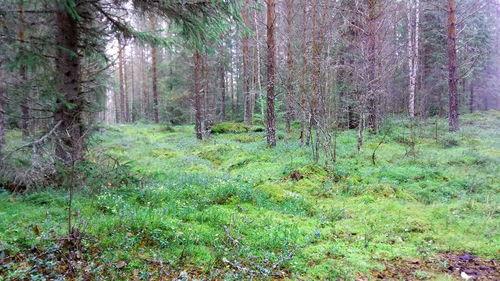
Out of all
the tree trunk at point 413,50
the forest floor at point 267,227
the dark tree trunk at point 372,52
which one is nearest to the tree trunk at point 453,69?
the tree trunk at point 413,50

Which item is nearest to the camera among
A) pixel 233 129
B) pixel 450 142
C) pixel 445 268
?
pixel 445 268

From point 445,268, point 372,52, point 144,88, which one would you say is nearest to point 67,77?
point 445,268

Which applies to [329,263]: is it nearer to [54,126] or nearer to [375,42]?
[54,126]

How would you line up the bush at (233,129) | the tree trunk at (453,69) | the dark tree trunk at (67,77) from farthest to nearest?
the bush at (233,129) → the tree trunk at (453,69) → the dark tree trunk at (67,77)

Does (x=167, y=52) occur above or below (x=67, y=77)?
above

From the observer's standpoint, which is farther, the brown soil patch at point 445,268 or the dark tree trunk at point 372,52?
the dark tree trunk at point 372,52

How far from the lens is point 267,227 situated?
537 centimetres

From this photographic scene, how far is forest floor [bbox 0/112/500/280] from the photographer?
397cm

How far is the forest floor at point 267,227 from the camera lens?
13.0ft

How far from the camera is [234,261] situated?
4172 mm

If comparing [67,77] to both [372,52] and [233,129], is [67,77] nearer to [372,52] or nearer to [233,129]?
[372,52]

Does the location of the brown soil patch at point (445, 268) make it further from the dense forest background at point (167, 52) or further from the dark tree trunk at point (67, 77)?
the dark tree trunk at point (67, 77)

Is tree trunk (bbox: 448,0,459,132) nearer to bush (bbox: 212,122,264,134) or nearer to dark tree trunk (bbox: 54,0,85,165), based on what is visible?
bush (bbox: 212,122,264,134)

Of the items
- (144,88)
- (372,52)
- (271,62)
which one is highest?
(144,88)
